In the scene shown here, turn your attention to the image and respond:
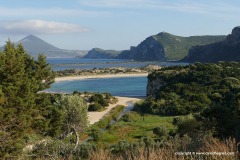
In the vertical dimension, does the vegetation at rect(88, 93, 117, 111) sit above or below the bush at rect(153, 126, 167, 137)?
below

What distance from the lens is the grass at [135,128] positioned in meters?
41.4

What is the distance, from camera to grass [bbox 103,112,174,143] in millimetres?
41406

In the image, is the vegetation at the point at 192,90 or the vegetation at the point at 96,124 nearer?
the vegetation at the point at 96,124

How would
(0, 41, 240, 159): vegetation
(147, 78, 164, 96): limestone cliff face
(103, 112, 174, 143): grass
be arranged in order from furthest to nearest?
(147, 78, 164, 96): limestone cliff face, (103, 112, 174, 143): grass, (0, 41, 240, 159): vegetation

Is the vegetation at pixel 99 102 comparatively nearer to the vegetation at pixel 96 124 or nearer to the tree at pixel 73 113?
the vegetation at pixel 96 124

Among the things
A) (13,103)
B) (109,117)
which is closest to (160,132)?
(109,117)

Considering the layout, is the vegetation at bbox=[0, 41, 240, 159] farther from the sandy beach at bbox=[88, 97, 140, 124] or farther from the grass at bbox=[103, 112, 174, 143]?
the sandy beach at bbox=[88, 97, 140, 124]

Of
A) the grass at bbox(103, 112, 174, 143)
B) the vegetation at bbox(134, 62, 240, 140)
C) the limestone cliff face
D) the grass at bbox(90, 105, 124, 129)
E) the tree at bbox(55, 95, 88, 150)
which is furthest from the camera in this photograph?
the limestone cliff face

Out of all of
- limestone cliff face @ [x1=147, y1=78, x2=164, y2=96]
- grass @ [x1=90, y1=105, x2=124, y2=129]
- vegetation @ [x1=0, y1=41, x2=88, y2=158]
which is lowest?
grass @ [x1=90, y1=105, x2=124, y2=129]

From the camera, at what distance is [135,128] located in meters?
47.0

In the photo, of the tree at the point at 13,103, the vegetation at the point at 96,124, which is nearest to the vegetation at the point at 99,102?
the vegetation at the point at 96,124

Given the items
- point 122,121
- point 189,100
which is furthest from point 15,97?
point 189,100

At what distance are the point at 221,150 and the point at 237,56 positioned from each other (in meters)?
181

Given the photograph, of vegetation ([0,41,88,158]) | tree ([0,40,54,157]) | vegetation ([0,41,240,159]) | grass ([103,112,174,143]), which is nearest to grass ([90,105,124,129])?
vegetation ([0,41,240,159])
